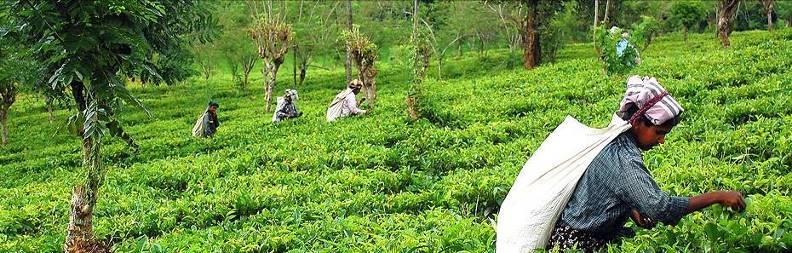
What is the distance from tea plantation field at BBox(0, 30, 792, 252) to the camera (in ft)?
17.1

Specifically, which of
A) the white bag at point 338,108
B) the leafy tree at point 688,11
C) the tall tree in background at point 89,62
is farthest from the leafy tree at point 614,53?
the leafy tree at point 688,11

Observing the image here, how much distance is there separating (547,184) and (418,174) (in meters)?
5.73

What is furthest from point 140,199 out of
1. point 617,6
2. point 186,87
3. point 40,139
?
point 617,6

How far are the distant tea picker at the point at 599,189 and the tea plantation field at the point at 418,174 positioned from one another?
0.19m

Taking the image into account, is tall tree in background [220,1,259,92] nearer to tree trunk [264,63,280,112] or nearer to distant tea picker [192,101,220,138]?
tree trunk [264,63,280,112]

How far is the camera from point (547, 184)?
11.9 ft

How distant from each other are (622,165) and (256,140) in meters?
11.9

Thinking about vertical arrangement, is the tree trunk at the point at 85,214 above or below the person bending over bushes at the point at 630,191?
below

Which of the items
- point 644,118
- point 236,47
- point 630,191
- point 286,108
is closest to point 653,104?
point 644,118

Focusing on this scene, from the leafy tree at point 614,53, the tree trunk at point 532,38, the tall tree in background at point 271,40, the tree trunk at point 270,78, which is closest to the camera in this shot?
the leafy tree at point 614,53

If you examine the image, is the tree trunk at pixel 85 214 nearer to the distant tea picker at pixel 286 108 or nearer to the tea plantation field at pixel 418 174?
the tea plantation field at pixel 418 174

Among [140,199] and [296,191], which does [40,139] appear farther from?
[296,191]

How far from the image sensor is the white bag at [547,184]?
3.56 m

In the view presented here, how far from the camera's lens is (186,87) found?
3719 centimetres
